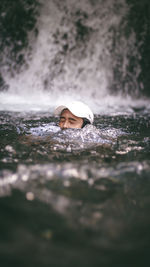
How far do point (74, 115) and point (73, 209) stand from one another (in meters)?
2.30

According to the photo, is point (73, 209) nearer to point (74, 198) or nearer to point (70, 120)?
point (74, 198)

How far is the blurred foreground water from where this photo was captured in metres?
1.03

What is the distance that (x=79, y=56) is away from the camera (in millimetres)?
11320

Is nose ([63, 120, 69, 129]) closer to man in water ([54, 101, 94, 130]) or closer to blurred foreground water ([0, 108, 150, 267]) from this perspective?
man in water ([54, 101, 94, 130])

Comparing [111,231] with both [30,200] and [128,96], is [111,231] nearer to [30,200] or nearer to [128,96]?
[30,200]

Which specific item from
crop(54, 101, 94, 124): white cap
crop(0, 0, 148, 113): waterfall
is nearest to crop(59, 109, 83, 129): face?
crop(54, 101, 94, 124): white cap

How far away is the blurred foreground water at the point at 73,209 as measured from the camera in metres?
1.03

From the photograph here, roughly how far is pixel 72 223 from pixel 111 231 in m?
0.19

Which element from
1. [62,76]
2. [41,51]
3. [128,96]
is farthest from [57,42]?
[128,96]

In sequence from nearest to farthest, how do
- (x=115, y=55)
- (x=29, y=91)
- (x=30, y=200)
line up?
(x=30, y=200), (x=29, y=91), (x=115, y=55)

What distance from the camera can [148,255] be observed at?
106 cm

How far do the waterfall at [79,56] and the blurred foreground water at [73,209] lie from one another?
26.5 feet

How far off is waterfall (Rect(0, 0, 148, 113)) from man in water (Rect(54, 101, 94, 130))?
21.5 ft

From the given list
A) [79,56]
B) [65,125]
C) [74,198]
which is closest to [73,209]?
[74,198]
